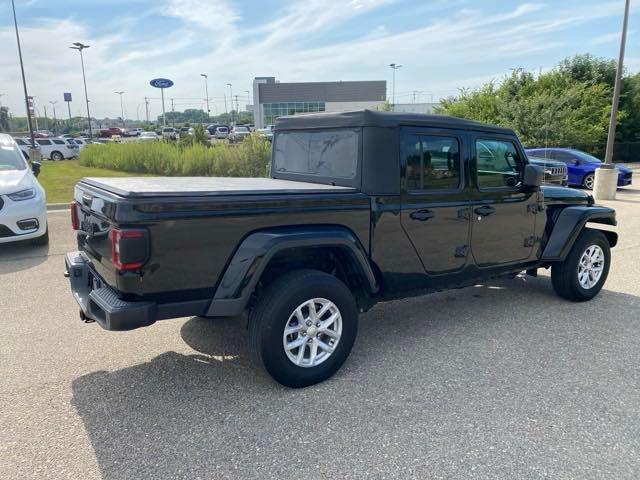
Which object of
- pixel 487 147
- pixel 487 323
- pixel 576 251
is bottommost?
pixel 487 323

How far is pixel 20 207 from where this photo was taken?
698 cm

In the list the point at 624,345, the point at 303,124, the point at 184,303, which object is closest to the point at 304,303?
the point at 184,303

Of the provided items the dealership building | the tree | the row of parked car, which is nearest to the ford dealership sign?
the row of parked car

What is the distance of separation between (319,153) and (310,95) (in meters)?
90.7

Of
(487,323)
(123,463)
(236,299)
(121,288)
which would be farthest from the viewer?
(487,323)

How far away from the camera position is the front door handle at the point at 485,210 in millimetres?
4316

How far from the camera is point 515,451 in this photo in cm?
274

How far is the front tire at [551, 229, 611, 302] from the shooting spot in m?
5.14

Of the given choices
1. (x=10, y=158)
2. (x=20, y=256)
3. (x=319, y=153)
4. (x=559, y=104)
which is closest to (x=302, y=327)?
(x=319, y=153)

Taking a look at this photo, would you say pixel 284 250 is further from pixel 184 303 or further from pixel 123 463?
pixel 123 463

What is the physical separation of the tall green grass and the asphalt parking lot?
11719mm

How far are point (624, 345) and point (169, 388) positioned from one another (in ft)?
12.1

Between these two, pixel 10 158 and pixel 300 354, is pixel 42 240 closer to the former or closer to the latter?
pixel 10 158

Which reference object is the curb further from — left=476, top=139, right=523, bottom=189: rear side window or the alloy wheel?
the alloy wheel
